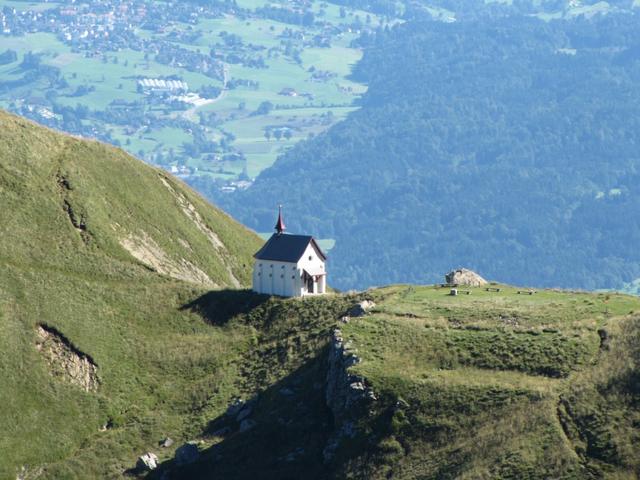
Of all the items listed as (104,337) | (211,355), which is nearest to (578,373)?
(211,355)

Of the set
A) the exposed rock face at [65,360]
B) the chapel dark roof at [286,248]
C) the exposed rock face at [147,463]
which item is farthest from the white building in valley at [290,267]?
the exposed rock face at [147,463]

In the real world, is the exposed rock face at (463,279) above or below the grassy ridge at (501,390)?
above

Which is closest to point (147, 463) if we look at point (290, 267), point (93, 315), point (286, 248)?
point (93, 315)

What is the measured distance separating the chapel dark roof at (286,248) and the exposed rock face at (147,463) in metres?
24.4

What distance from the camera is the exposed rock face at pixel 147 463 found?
9550 centimetres

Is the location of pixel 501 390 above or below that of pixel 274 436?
above

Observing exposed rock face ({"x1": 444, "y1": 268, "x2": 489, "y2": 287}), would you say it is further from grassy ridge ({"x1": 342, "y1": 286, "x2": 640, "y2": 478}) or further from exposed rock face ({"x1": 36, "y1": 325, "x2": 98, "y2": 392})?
exposed rock face ({"x1": 36, "y1": 325, "x2": 98, "y2": 392})

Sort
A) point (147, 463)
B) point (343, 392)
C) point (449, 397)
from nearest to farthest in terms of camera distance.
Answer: point (449, 397) < point (343, 392) < point (147, 463)

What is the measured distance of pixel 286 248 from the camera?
11775cm

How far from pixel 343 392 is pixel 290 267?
84.4 feet

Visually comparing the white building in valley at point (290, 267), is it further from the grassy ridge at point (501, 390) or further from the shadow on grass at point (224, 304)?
the grassy ridge at point (501, 390)

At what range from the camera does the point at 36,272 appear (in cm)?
11650

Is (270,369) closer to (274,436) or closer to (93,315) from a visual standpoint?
(274,436)

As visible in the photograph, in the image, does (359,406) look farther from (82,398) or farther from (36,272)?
(36,272)
